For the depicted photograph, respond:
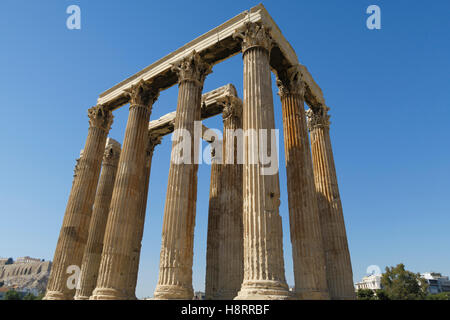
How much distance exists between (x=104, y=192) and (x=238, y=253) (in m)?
14.8

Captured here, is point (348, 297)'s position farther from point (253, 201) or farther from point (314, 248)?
point (253, 201)

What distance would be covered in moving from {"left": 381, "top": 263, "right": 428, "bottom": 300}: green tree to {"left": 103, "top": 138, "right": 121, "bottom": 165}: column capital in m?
68.6

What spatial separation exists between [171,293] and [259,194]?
20.5ft

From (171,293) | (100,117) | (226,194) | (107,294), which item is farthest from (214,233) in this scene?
(100,117)

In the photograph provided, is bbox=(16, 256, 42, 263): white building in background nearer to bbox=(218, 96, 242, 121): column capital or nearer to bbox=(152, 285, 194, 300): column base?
bbox=(218, 96, 242, 121): column capital

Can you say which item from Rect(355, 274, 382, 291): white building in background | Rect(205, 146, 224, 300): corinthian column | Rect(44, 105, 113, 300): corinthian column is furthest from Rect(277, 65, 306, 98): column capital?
Rect(355, 274, 382, 291): white building in background

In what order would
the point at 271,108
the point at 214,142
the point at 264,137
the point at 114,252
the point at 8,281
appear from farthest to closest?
1. the point at 8,281
2. the point at 214,142
3. the point at 114,252
4. the point at 271,108
5. the point at 264,137

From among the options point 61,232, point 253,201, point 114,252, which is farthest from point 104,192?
point 253,201

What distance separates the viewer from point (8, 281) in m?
136

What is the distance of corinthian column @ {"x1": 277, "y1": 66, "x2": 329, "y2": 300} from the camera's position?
15883 mm

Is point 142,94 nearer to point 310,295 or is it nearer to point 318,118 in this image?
point 318,118

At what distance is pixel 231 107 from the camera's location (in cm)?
2347

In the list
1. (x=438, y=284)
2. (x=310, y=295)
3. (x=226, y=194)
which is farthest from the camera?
(x=438, y=284)
